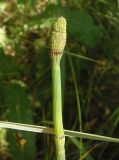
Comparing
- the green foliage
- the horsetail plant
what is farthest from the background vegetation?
the horsetail plant

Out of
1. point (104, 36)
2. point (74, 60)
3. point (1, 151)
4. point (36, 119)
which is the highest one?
point (104, 36)

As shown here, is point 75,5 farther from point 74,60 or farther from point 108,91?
point 108,91

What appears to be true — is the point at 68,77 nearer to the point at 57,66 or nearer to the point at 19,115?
the point at 19,115

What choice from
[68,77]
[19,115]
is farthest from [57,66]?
[68,77]

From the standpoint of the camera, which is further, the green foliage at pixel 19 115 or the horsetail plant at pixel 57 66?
the green foliage at pixel 19 115

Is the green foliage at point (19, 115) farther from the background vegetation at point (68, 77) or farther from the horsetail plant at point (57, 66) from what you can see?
the horsetail plant at point (57, 66)

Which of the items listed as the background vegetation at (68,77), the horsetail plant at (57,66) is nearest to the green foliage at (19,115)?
the background vegetation at (68,77)

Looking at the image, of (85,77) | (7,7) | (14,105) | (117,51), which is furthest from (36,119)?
(7,7)

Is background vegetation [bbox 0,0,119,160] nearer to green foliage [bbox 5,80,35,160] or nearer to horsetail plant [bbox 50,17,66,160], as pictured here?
green foliage [bbox 5,80,35,160]
